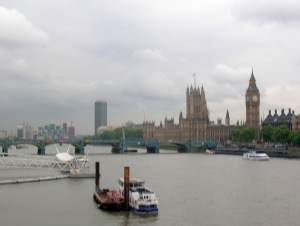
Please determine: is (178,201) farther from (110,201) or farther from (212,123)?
(212,123)

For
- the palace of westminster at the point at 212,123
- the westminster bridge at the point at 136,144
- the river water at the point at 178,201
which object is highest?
the palace of westminster at the point at 212,123

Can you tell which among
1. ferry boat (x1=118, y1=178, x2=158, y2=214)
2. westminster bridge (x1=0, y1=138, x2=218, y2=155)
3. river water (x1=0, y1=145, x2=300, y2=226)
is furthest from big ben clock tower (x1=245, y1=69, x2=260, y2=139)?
ferry boat (x1=118, y1=178, x2=158, y2=214)

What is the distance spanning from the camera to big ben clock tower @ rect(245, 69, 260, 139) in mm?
167350

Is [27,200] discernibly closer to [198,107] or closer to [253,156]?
Result: [253,156]

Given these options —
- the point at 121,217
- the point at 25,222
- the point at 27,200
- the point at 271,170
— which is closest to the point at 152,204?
the point at 121,217

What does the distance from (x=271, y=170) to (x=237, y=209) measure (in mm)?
31926

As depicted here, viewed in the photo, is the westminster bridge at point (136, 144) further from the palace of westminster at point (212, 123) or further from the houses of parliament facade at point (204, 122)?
the houses of parliament facade at point (204, 122)

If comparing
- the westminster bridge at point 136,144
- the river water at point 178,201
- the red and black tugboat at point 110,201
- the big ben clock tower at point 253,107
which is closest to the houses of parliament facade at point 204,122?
the big ben clock tower at point 253,107

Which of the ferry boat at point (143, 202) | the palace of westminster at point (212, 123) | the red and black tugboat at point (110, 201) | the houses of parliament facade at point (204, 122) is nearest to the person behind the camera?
the ferry boat at point (143, 202)

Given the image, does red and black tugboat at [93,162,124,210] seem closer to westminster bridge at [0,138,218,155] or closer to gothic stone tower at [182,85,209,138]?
westminster bridge at [0,138,218,155]

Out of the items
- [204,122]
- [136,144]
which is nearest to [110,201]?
[136,144]

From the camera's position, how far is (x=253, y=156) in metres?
92.9

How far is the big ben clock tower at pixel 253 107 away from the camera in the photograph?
167350mm

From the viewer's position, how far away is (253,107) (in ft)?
554
